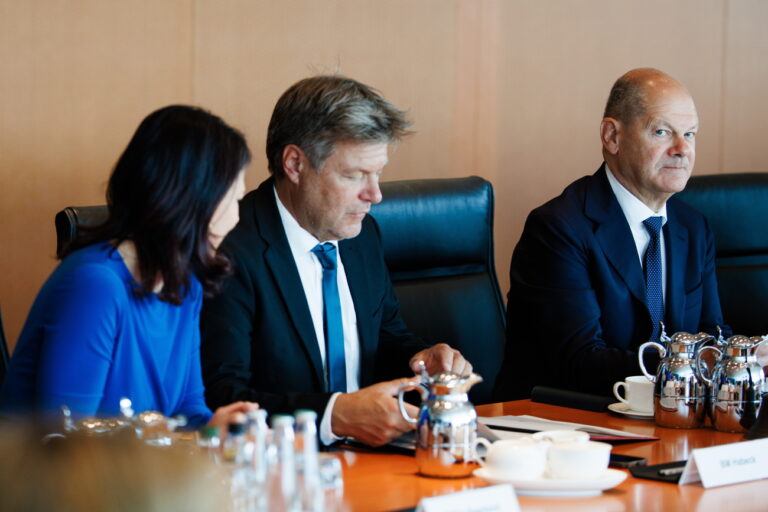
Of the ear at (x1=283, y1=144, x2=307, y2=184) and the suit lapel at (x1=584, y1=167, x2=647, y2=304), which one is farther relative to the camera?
the suit lapel at (x1=584, y1=167, x2=647, y2=304)

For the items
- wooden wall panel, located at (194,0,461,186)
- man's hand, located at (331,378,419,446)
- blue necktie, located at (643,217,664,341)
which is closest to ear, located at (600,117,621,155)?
blue necktie, located at (643,217,664,341)

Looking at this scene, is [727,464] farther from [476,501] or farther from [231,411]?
[231,411]

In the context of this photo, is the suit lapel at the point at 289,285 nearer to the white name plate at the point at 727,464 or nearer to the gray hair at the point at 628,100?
the white name plate at the point at 727,464

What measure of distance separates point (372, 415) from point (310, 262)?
722mm

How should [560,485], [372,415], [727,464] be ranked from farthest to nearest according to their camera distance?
[372,415]
[727,464]
[560,485]

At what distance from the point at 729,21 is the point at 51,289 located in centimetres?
A: 342

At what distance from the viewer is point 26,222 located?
3059mm

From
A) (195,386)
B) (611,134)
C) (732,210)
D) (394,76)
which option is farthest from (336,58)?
(195,386)

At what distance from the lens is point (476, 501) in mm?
1502

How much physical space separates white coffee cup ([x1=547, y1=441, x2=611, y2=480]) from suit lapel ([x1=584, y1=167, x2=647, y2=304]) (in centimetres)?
134

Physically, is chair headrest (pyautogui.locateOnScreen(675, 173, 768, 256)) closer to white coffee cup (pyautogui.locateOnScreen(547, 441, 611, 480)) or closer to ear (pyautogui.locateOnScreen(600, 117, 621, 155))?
ear (pyautogui.locateOnScreen(600, 117, 621, 155))

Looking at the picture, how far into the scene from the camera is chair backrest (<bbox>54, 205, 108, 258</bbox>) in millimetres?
2396

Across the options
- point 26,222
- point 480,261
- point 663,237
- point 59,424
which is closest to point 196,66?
point 26,222

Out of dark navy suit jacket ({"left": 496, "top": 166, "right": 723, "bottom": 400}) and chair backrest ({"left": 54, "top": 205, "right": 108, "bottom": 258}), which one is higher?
chair backrest ({"left": 54, "top": 205, "right": 108, "bottom": 258})
